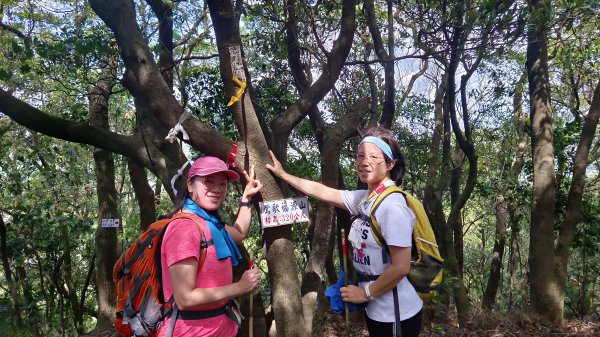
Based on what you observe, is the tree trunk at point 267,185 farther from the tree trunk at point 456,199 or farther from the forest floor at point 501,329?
the tree trunk at point 456,199

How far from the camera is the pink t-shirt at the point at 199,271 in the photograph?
233 centimetres

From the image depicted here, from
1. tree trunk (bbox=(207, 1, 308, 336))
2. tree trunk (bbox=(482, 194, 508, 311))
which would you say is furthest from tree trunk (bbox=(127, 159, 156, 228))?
tree trunk (bbox=(482, 194, 508, 311))

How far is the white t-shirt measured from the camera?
2.52 meters

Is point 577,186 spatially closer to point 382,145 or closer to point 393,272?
point 382,145

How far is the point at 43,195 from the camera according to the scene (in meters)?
10.2

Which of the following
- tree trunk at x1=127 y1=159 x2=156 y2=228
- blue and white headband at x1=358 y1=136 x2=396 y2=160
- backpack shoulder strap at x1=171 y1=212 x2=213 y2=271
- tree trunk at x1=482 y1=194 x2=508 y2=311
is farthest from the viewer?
tree trunk at x1=482 y1=194 x2=508 y2=311

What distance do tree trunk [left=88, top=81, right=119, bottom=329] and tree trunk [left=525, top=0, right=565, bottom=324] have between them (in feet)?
20.0

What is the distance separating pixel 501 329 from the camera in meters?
5.84

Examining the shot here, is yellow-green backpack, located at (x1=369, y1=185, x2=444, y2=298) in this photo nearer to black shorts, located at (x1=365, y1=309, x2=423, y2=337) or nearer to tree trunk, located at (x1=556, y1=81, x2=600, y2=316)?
black shorts, located at (x1=365, y1=309, x2=423, y2=337)

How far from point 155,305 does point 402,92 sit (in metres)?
9.96

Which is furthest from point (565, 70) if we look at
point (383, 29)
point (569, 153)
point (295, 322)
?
point (295, 322)

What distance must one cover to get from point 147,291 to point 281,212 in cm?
118

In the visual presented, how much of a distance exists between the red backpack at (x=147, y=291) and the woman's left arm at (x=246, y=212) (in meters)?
0.69

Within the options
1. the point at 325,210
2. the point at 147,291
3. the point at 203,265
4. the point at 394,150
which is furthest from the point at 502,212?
the point at 147,291
